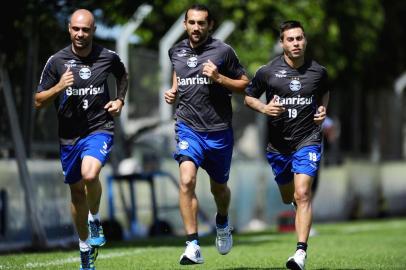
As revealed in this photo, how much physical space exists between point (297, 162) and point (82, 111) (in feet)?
6.98

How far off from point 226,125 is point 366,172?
76.8 ft

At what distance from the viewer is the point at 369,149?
35031mm

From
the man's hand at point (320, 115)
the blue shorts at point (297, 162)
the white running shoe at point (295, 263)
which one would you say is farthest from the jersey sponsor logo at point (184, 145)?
the white running shoe at point (295, 263)

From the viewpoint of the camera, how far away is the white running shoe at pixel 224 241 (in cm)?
1148

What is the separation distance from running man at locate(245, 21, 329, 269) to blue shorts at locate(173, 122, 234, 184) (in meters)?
0.45

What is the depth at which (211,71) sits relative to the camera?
1079cm

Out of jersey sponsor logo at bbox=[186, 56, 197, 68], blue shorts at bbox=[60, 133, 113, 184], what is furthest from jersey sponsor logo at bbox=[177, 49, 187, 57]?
blue shorts at bbox=[60, 133, 113, 184]

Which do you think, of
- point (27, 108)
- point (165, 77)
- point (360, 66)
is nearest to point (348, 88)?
point (360, 66)

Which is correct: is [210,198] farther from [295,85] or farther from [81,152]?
[81,152]

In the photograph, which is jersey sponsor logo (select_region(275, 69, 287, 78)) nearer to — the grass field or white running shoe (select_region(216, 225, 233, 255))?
white running shoe (select_region(216, 225, 233, 255))

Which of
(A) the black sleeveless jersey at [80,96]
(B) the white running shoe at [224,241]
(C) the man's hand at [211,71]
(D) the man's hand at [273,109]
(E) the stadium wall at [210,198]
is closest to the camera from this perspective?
(A) the black sleeveless jersey at [80,96]

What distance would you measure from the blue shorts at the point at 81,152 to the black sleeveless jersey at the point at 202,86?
2.99 feet

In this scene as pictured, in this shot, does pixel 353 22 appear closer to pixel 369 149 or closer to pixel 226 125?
pixel 369 149

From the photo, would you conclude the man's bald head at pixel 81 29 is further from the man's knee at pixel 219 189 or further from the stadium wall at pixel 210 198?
the stadium wall at pixel 210 198
